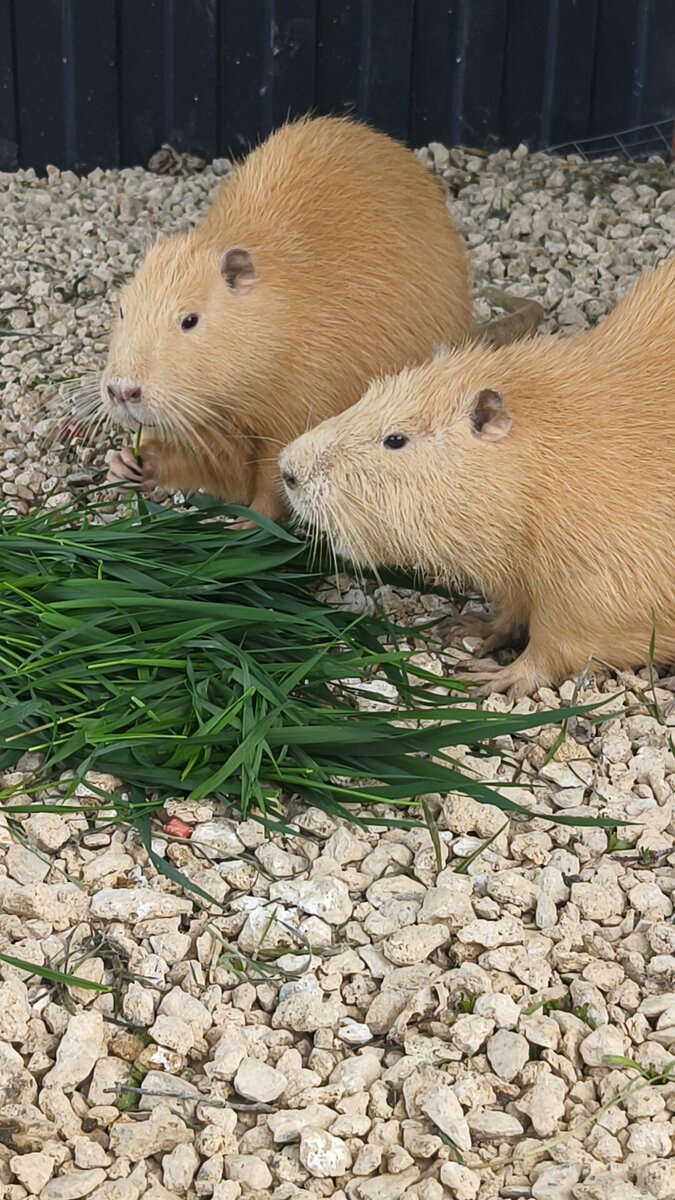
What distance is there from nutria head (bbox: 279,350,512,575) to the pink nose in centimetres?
40

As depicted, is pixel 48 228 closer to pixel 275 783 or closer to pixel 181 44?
pixel 181 44

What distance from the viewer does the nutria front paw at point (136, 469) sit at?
13.2 ft

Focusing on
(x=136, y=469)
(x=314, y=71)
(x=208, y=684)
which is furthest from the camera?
(x=314, y=71)

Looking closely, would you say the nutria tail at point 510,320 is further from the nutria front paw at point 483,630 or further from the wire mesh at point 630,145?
the wire mesh at point 630,145

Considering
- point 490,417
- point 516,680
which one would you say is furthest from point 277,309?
point 516,680

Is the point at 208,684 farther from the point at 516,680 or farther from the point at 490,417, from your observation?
the point at 490,417

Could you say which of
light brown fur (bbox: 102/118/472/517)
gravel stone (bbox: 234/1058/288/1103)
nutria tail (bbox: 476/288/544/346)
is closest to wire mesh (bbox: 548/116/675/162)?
nutria tail (bbox: 476/288/544/346)

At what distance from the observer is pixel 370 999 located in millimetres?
2729

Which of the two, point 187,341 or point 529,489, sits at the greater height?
point 187,341

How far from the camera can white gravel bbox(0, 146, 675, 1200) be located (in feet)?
7.79

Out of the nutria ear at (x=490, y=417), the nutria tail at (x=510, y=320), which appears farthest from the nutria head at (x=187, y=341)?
the nutria tail at (x=510, y=320)

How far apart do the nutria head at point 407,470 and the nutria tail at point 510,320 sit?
1316 mm

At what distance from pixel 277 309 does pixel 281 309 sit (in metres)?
0.01

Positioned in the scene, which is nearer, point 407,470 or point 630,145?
point 407,470
